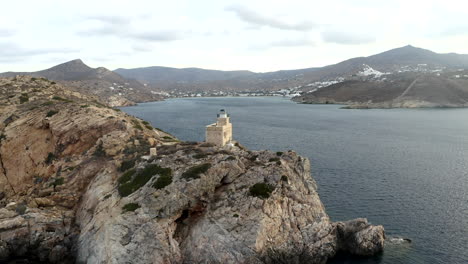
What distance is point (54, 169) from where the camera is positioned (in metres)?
49.0

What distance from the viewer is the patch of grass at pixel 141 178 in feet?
134

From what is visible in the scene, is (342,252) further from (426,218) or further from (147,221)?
(147,221)

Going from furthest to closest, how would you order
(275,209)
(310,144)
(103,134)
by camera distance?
(310,144), (103,134), (275,209)

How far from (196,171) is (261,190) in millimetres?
8202

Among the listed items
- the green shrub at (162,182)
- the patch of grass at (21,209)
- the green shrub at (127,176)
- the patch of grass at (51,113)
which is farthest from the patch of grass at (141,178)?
the patch of grass at (51,113)

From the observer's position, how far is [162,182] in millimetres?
40125

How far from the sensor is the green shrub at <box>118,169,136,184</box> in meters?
43.1

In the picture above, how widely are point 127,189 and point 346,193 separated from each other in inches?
1474

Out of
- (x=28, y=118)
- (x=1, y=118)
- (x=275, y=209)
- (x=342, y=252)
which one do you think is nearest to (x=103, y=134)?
(x=28, y=118)

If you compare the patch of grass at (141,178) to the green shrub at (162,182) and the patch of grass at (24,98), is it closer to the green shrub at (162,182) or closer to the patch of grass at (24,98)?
the green shrub at (162,182)

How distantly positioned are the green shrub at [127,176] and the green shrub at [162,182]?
4928 millimetres

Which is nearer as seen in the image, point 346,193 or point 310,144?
point 346,193

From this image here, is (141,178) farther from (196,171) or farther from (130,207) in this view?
(196,171)

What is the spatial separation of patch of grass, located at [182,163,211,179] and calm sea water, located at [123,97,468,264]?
61.3 ft
